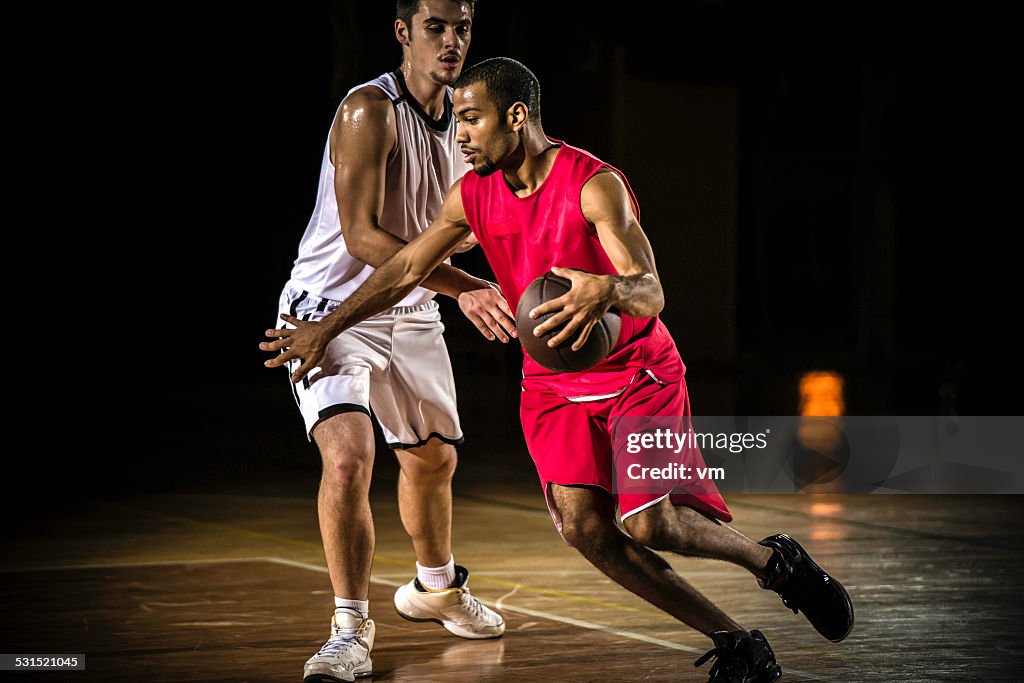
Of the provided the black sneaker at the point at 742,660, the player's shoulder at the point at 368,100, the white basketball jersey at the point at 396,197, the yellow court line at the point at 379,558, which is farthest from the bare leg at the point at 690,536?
the player's shoulder at the point at 368,100

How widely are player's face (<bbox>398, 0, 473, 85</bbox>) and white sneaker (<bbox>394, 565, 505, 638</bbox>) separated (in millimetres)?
1718

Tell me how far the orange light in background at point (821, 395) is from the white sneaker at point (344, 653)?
11.0 m

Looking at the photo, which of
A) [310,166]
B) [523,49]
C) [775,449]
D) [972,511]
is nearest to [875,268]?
[523,49]

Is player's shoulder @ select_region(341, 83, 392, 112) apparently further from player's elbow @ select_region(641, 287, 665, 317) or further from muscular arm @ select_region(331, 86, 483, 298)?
player's elbow @ select_region(641, 287, 665, 317)

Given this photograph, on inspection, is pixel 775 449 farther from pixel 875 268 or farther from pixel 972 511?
pixel 875 268

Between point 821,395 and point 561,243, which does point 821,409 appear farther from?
point 561,243

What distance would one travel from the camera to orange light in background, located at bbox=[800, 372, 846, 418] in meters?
15.5

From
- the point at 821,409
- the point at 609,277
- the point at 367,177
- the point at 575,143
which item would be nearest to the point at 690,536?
the point at 609,277

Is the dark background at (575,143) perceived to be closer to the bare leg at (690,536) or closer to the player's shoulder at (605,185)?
the bare leg at (690,536)

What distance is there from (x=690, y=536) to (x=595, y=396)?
47 centimetres

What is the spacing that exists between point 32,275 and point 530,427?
46.3 ft

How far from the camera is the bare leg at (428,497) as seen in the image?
16.9 feet

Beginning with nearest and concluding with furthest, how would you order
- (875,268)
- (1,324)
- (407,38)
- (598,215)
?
1. (598,215)
2. (407,38)
3. (1,324)
4. (875,268)

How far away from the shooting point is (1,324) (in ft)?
55.6
